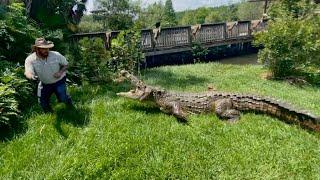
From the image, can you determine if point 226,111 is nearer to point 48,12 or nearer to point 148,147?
point 148,147

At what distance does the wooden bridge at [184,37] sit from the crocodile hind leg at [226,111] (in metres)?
7.31

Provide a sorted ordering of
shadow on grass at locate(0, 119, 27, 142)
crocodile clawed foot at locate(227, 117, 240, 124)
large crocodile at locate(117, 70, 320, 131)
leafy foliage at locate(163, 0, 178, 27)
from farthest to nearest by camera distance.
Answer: leafy foliage at locate(163, 0, 178, 27)
crocodile clawed foot at locate(227, 117, 240, 124)
large crocodile at locate(117, 70, 320, 131)
shadow on grass at locate(0, 119, 27, 142)

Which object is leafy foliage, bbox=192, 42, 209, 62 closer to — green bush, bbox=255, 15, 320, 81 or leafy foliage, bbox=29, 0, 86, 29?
green bush, bbox=255, 15, 320, 81

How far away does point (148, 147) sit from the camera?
6.25 meters

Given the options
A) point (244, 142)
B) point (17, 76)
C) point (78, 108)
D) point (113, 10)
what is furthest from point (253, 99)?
point (113, 10)

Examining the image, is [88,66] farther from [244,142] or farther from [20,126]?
[244,142]

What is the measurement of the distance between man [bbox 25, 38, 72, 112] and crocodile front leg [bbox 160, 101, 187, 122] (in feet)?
6.67

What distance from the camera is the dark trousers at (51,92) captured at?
23.4 ft

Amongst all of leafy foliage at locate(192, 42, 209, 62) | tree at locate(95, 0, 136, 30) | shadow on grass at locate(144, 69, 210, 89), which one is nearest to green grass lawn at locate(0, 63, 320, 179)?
shadow on grass at locate(144, 69, 210, 89)

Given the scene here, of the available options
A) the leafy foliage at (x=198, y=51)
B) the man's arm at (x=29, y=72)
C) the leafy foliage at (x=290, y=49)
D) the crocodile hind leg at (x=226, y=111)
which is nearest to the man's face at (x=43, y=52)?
the man's arm at (x=29, y=72)

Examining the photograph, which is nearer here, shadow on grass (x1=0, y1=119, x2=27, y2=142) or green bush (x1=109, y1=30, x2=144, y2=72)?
shadow on grass (x1=0, y1=119, x2=27, y2=142)

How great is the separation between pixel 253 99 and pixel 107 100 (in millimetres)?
3268

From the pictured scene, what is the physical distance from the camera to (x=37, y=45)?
6.70 metres

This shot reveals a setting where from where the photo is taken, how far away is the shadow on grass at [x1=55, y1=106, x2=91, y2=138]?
690 cm
